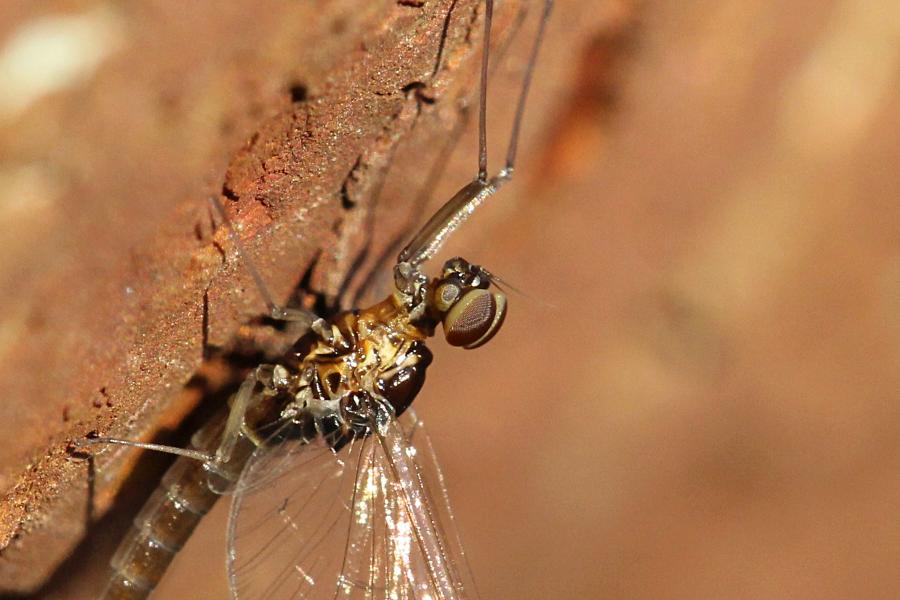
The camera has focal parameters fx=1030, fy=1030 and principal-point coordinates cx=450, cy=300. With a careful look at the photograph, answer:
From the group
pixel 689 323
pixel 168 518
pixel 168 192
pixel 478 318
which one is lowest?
pixel 689 323

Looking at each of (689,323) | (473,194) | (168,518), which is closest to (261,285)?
(473,194)

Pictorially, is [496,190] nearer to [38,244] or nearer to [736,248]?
[736,248]

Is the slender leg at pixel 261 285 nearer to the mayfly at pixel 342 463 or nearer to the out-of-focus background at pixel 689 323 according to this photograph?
the mayfly at pixel 342 463

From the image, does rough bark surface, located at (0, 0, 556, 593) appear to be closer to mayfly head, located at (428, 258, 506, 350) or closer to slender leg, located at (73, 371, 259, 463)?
slender leg, located at (73, 371, 259, 463)

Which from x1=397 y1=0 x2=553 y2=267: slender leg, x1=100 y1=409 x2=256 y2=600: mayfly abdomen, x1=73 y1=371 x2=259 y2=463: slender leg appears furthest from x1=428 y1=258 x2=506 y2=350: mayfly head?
x1=100 y1=409 x2=256 y2=600: mayfly abdomen

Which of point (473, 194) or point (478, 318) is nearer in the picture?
point (473, 194)

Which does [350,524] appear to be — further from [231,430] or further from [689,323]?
[689,323]

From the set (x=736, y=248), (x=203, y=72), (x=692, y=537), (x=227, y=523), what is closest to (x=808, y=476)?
(x=692, y=537)
